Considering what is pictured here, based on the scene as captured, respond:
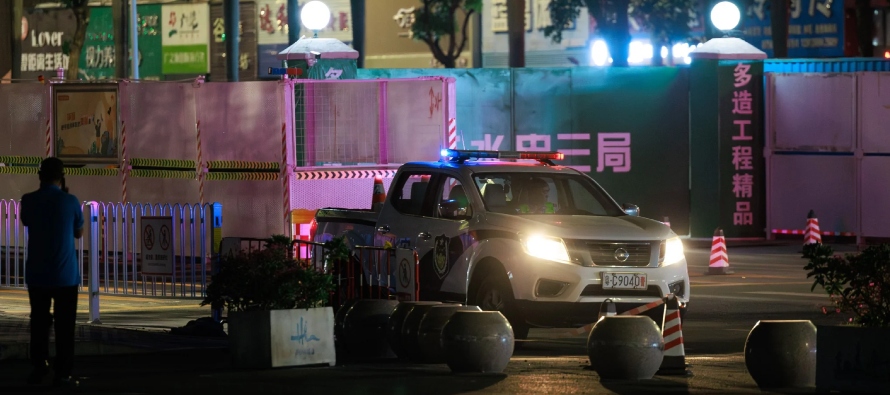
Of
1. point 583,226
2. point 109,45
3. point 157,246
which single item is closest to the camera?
point 583,226

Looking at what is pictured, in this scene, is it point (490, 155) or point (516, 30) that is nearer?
point (490, 155)

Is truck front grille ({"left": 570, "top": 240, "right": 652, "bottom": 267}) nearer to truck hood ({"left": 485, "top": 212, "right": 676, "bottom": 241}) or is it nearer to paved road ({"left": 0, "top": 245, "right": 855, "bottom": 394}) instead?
truck hood ({"left": 485, "top": 212, "right": 676, "bottom": 241})

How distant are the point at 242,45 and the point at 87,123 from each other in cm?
4613

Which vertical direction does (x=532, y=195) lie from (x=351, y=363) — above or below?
above

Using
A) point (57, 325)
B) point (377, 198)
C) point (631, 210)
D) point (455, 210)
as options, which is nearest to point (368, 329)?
point (455, 210)

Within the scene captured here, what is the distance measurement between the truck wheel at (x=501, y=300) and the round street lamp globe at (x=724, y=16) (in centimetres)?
1475

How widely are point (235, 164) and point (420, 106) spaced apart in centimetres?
274

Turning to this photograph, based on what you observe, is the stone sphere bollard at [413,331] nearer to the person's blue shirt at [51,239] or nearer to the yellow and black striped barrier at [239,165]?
the person's blue shirt at [51,239]

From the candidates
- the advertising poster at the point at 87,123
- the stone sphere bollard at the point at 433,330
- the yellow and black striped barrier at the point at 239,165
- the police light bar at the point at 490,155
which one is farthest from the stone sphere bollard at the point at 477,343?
the advertising poster at the point at 87,123

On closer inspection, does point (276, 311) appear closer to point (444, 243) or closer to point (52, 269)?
point (52, 269)

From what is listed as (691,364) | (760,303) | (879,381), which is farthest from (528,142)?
(879,381)

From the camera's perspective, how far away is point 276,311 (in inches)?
474

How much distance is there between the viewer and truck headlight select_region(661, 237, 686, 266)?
14.0 meters

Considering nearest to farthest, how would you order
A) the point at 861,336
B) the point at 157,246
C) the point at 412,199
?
the point at 861,336, the point at 412,199, the point at 157,246
